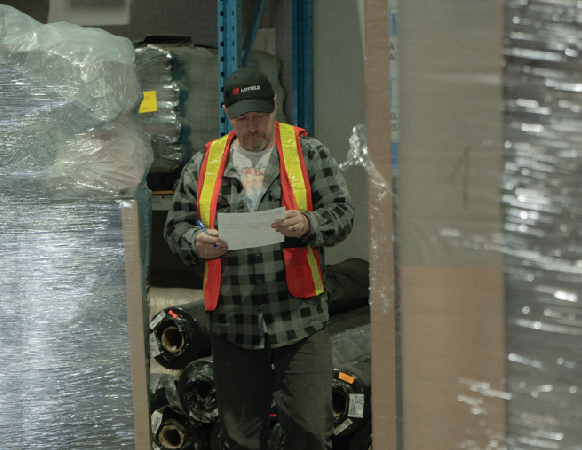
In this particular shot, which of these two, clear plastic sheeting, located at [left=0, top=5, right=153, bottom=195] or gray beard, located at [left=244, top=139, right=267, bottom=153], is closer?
clear plastic sheeting, located at [left=0, top=5, right=153, bottom=195]

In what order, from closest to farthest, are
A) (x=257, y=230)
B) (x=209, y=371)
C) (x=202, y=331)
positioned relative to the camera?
(x=257, y=230) < (x=209, y=371) < (x=202, y=331)

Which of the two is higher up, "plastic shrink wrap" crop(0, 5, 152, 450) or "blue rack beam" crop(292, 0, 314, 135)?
"blue rack beam" crop(292, 0, 314, 135)

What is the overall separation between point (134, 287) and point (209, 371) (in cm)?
74

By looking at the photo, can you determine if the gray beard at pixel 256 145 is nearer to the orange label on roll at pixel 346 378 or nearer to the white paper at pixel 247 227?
the white paper at pixel 247 227

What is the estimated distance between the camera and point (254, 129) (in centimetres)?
160

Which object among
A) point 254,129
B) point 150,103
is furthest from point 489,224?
point 150,103

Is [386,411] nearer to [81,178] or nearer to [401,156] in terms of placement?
[401,156]

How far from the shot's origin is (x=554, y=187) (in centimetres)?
61

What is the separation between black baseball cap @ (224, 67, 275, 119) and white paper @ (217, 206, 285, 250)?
34 centimetres

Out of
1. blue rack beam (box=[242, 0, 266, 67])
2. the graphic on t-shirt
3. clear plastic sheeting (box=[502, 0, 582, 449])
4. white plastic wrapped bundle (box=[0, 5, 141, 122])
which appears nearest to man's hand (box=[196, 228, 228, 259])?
the graphic on t-shirt

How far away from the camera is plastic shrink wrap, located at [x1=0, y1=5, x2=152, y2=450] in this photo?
1.46 meters

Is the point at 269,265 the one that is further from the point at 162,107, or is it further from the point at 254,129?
the point at 162,107

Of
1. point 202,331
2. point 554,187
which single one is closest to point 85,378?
point 202,331

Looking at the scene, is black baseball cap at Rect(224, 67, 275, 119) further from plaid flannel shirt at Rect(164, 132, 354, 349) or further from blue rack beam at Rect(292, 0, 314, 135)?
blue rack beam at Rect(292, 0, 314, 135)
